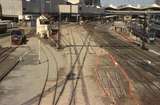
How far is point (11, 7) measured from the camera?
149 m

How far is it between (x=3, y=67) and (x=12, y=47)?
61.7ft

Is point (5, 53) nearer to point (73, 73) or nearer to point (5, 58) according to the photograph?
point (5, 58)

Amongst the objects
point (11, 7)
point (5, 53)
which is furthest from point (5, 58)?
point (11, 7)

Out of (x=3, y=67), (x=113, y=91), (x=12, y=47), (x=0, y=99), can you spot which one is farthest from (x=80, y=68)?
(x=12, y=47)

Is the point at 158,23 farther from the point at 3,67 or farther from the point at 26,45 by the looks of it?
the point at 3,67

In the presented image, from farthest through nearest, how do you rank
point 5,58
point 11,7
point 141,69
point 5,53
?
1. point 11,7
2. point 5,53
3. point 5,58
4. point 141,69

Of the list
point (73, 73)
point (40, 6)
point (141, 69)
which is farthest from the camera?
point (40, 6)

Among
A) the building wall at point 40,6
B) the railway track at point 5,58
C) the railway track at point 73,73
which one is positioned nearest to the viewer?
the railway track at point 73,73

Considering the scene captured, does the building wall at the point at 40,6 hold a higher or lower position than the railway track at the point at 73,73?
higher

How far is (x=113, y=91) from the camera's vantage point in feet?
91.6

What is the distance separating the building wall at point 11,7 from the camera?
489 feet

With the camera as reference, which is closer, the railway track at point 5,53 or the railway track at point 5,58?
the railway track at point 5,58

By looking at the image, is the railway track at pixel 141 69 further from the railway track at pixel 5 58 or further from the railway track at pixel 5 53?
the railway track at pixel 5 53

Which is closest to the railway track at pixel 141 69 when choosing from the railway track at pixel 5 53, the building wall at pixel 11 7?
the railway track at pixel 5 53
